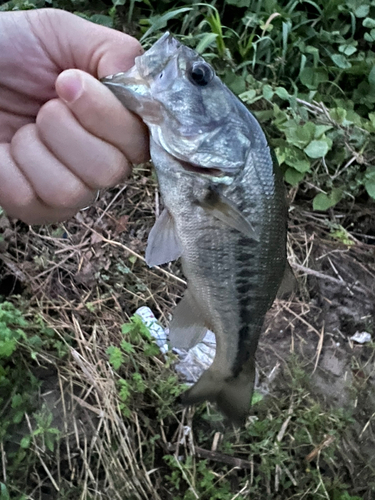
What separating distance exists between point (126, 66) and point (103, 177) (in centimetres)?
30

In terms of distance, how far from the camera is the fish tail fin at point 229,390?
5.26ft

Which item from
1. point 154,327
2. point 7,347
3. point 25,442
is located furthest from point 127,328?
point 25,442

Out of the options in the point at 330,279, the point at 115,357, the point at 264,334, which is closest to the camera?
the point at 115,357

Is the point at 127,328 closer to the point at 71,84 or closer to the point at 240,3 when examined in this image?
the point at 71,84

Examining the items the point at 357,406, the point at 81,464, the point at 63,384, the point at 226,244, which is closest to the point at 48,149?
the point at 226,244

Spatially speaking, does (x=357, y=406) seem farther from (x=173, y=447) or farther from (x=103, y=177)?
(x=103, y=177)

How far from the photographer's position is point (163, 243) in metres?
1.34

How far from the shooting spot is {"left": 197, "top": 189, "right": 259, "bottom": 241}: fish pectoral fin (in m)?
1.18

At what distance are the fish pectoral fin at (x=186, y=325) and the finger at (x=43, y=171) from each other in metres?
0.50

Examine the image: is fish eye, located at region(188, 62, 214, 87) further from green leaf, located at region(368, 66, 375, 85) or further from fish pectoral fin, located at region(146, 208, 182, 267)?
green leaf, located at region(368, 66, 375, 85)

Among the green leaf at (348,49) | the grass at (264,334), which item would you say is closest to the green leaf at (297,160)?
the grass at (264,334)

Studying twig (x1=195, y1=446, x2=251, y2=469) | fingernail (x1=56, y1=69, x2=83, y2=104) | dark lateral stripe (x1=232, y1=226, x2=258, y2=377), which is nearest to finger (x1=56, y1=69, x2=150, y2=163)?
fingernail (x1=56, y1=69, x2=83, y2=104)

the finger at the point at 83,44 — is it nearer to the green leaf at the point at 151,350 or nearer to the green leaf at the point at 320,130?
the green leaf at the point at 151,350

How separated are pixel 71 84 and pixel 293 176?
1.64 metres
